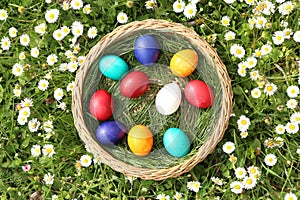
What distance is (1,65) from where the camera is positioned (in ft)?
8.23

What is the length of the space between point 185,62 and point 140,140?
0.34 meters

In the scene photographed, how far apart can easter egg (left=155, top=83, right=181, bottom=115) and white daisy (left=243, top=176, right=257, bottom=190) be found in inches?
14.7

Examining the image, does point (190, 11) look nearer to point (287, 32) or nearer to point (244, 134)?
point (287, 32)

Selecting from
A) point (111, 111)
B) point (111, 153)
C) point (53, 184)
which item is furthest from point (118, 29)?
point (53, 184)

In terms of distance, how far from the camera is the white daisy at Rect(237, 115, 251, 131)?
2248mm

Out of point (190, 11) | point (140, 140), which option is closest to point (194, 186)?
point (140, 140)

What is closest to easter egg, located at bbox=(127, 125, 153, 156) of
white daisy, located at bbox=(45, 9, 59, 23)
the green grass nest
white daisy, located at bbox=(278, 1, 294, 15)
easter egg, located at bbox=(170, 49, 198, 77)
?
the green grass nest

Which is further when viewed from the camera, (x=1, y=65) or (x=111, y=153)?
(x=1, y=65)

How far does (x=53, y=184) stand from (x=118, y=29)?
2.13 ft

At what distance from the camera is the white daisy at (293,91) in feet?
7.39

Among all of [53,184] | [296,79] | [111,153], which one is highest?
[296,79]

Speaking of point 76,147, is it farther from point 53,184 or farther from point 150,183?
point 150,183

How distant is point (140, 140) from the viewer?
7.33 ft

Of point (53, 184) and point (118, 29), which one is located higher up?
point (118, 29)
